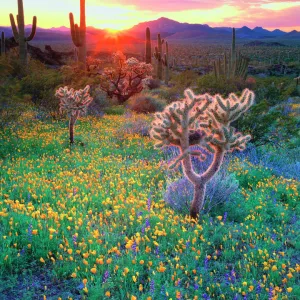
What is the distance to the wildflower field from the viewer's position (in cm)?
446

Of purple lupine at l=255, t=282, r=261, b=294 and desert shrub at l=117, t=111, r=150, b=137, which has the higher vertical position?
desert shrub at l=117, t=111, r=150, b=137

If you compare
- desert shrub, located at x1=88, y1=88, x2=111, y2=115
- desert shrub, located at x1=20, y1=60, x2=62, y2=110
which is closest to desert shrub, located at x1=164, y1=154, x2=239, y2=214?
desert shrub, located at x1=20, y1=60, x2=62, y2=110

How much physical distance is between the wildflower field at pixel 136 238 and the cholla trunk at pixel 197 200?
0.14 metres

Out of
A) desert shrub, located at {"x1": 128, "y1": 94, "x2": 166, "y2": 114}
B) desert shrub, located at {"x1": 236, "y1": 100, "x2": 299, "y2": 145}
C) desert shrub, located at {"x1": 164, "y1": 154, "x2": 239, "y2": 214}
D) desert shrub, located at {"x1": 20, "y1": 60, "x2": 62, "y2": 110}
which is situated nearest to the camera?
desert shrub, located at {"x1": 164, "y1": 154, "x2": 239, "y2": 214}

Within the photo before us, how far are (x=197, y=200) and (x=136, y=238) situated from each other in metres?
1.41

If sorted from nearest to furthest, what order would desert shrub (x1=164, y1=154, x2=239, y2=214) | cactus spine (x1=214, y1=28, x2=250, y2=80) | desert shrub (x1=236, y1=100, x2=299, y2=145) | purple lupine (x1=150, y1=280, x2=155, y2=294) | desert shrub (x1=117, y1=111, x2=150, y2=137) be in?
purple lupine (x1=150, y1=280, x2=155, y2=294) → desert shrub (x1=164, y1=154, x2=239, y2=214) → desert shrub (x1=236, y1=100, x2=299, y2=145) → desert shrub (x1=117, y1=111, x2=150, y2=137) → cactus spine (x1=214, y1=28, x2=250, y2=80)

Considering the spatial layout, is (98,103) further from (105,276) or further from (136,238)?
(105,276)

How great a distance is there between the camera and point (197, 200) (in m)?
6.20

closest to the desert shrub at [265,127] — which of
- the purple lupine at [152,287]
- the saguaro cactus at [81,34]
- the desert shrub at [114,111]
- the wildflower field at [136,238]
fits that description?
the wildflower field at [136,238]

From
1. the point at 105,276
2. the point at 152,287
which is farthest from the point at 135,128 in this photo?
the point at 152,287

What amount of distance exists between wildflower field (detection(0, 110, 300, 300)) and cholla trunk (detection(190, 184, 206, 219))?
14cm

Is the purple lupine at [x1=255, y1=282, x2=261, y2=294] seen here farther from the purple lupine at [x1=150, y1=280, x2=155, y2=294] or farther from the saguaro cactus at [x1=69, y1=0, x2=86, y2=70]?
the saguaro cactus at [x1=69, y1=0, x2=86, y2=70]

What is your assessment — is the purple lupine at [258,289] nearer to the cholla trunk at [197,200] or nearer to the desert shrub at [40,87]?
the cholla trunk at [197,200]

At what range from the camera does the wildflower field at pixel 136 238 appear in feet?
14.6
